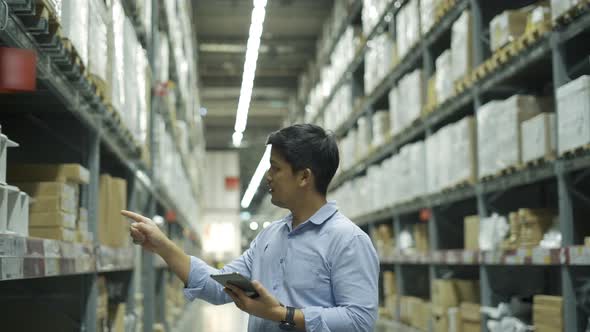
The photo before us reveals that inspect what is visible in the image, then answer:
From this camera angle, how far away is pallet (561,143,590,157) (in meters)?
5.09

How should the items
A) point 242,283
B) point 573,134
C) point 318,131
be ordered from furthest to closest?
point 573,134 < point 318,131 < point 242,283

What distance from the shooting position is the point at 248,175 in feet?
122

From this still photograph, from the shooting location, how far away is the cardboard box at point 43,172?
13.2 ft

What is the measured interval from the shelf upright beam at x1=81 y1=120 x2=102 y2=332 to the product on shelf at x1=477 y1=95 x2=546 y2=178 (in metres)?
3.35

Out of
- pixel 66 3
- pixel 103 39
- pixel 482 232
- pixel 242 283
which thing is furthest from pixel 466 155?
pixel 242 283

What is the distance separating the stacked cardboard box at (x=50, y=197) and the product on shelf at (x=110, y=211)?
43.7 inches

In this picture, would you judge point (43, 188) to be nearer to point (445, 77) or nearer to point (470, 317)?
point (470, 317)

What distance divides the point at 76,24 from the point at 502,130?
3.95m

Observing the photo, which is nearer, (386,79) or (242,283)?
(242,283)

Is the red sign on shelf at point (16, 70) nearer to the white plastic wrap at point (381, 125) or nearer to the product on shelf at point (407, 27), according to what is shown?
the product on shelf at point (407, 27)

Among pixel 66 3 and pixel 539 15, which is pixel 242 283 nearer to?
pixel 66 3

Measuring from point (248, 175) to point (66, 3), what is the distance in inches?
1324

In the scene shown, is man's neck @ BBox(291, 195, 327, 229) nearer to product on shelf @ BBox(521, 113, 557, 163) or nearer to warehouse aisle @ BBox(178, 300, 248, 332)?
product on shelf @ BBox(521, 113, 557, 163)

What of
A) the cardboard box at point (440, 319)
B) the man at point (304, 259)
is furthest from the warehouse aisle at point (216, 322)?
the man at point (304, 259)
